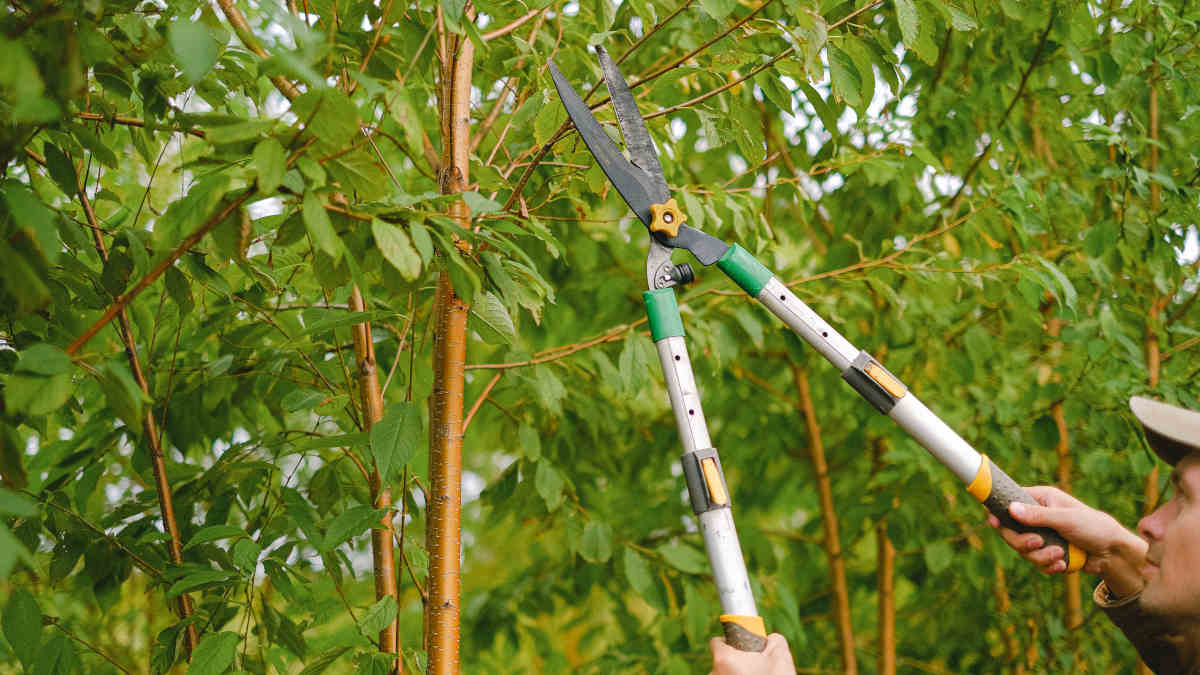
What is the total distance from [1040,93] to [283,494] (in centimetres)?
234

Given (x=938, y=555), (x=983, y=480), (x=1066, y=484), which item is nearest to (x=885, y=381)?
(x=983, y=480)

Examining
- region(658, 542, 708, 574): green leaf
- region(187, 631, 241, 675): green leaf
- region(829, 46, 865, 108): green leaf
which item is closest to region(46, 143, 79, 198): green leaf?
region(187, 631, 241, 675): green leaf

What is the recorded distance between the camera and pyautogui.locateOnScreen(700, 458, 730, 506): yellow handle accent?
1.21 meters

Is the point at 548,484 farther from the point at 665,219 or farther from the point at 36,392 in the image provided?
the point at 36,392

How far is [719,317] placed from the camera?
220cm

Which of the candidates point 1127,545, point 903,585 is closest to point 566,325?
point 1127,545

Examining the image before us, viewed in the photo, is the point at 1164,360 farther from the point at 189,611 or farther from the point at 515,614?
the point at 189,611

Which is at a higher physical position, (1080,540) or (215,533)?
(215,533)

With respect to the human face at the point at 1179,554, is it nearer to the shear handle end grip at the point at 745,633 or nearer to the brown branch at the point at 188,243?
the shear handle end grip at the point at 745,633

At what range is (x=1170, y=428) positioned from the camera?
1226mm

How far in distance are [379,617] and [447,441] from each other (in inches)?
11.9

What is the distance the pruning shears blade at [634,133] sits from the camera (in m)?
1.37

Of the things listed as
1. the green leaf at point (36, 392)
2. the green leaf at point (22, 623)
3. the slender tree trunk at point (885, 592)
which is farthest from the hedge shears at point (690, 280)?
the slender tree trunk at point (885, 592)

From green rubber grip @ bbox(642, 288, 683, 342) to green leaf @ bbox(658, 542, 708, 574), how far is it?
2.88ft
